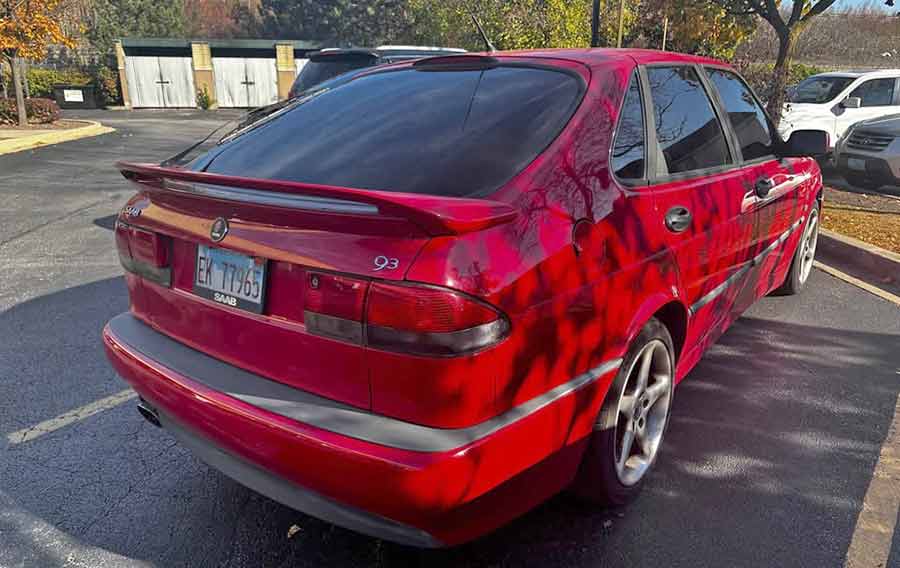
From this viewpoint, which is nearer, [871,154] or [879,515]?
[879,515]

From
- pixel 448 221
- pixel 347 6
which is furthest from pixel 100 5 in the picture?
pixel 448 221

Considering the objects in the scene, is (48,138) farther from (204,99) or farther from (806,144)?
(204,99)

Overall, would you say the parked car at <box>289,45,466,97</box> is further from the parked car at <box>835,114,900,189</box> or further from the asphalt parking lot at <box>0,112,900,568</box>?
the parked car at <box>835,114,900,189</box>

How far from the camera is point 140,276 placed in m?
2.43

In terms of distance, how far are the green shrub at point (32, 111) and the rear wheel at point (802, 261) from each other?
19352 mm

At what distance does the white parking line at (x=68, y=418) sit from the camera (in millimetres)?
3027

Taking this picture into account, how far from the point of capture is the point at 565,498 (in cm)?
257

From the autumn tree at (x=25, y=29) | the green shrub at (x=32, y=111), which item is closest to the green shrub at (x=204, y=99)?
the green shrub at (x=32, y=111)

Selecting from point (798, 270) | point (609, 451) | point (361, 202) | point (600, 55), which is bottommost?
point (798, 270)

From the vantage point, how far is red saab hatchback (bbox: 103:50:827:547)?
1718 millimetres

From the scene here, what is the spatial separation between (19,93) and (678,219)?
17993mm

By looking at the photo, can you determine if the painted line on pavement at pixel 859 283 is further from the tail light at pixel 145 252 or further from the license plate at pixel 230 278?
the tail light at pixel 145 252

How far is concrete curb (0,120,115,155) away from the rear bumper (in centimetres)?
1366

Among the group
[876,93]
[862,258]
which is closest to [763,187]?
[862,258]
